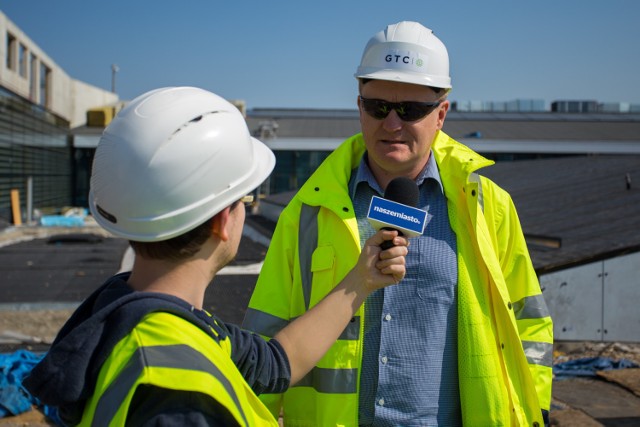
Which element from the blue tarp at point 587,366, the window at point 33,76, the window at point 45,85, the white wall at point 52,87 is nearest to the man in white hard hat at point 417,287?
the blue tarp at point 587,366

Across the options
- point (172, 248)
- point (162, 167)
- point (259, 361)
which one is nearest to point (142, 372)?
point (172, 248)

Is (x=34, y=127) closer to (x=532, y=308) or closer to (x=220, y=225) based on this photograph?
(x=532, y=308)

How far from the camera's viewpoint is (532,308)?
109 inches

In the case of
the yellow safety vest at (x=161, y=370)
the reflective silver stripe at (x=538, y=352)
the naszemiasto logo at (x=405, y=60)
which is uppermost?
the naszemiasto logo at (x=405, y=60)

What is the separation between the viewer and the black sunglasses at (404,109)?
111 inches

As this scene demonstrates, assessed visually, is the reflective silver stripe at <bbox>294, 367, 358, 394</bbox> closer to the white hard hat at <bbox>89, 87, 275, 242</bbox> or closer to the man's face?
the man's face

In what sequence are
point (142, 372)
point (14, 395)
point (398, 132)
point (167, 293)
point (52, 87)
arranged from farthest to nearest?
point (52, 87) < point (14, 395) < point (398, 132) < point (167, 293) < point (142, 372)

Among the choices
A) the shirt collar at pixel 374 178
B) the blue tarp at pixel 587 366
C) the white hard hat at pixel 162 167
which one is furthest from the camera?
the blue tarp at pixel 587 366

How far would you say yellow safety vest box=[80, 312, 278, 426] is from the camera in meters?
1.33

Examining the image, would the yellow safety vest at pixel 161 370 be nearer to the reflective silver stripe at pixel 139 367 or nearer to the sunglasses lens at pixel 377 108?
the reflective silver stripe at pixel 139 367

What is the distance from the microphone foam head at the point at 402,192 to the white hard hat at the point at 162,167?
82 cm

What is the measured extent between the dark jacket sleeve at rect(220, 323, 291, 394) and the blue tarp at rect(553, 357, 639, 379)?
5.07 m

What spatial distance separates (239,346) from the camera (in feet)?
5.94

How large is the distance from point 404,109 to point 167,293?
1.56 metres
